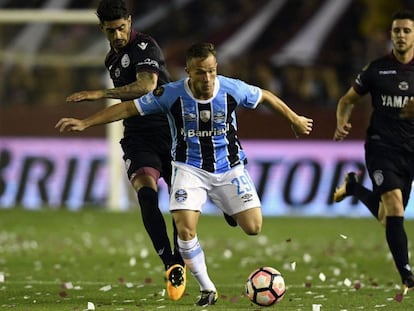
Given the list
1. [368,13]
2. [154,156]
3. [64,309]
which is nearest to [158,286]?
[154,156]

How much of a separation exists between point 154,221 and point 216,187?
69cm

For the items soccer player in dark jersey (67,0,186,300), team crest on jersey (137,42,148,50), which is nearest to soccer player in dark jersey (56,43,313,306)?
soccer player in dark jersey (67,0,186,300)

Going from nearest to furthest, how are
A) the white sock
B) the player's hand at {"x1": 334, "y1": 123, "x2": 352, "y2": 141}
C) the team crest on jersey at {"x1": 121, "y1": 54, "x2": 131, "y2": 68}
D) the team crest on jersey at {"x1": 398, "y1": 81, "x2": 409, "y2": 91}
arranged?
the white sock → the team crest on jersey at {"x1": 121, "y1": 54, "x2": 131, "y2": 68} → the team crest on jersey at {"x1": 398, "y1": 81, "x2": 409, "y2": 91} → the player's hand at {"x1": 334, "y1": 123, "x2": 352, "y2": 141}

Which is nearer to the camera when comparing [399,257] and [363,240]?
[399,257]

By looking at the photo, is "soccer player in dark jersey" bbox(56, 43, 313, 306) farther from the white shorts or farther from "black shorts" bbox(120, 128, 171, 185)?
"black shorts" bbox(120, 128, 171, 185)

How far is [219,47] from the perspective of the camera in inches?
969

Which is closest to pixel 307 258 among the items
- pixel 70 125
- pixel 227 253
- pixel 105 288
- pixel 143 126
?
pixel 227 253

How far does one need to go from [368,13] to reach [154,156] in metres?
13.4

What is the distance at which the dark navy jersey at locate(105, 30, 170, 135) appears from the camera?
10.9 metres

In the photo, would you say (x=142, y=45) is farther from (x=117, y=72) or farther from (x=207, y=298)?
(x=207, y=298)

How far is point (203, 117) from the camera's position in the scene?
10203 mm

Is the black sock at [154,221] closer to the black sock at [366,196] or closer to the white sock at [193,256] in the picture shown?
the white sock at [193,256]

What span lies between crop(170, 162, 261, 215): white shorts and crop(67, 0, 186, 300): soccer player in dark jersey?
55 centimetres

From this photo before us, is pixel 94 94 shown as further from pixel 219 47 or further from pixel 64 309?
pixel 219 47
